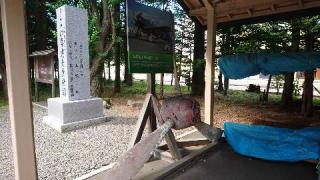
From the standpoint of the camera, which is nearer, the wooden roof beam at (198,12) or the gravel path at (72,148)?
the gravel path at (72,148)

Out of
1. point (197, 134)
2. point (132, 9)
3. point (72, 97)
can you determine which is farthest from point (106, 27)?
point (132, 9)

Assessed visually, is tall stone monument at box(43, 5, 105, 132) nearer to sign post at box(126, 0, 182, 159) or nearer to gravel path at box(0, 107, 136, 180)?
gravel path at box(0, 107, 136, 180)

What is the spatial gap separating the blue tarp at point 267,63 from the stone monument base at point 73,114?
390cm

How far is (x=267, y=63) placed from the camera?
4625 millimetres

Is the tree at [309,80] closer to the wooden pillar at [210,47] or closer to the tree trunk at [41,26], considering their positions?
the wooden pillar at [210,47]

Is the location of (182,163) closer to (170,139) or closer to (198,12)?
(170,139)

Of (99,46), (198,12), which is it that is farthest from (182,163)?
(99,46)

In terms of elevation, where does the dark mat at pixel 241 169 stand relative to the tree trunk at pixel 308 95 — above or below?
below

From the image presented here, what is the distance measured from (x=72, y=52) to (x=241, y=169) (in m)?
5.30

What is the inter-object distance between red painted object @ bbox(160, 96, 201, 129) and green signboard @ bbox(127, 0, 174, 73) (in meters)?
0.63

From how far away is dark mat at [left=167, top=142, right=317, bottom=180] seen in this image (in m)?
3.37

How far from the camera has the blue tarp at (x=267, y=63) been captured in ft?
13.8

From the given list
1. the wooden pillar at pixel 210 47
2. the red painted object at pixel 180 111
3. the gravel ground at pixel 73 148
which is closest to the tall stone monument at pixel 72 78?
the gravel ground at pixel 73 148

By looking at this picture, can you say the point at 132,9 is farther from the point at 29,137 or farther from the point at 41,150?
the point at 41,150
